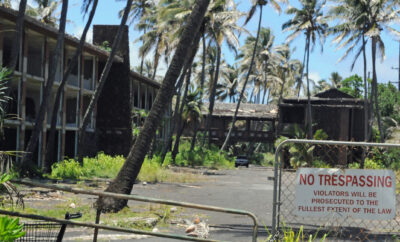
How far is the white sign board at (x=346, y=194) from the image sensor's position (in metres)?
5.58

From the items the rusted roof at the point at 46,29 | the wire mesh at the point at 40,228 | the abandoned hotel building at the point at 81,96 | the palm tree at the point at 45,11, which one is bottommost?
the wire mesh at the point at 40,228

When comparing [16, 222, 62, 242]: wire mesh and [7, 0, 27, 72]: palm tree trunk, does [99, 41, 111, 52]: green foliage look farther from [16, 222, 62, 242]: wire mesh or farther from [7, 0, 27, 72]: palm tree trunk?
[16, 222, 62, 242]: wire mesh

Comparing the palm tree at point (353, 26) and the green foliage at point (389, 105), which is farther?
the green foliage at point (389, 105)

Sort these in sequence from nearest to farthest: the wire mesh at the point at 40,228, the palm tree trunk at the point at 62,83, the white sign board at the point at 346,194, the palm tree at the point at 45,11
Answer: the wire mesh at the point at 40,228 < the white sign board at the point at 346,194 < the palm tree trunk at the point at 62,83 < the palm tree at the point at 45,11

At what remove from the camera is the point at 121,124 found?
110 ft

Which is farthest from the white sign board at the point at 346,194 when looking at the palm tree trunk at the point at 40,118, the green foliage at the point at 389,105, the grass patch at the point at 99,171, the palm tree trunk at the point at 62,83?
the green foliage at the point at 389,105

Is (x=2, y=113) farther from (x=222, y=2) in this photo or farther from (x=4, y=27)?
(x=222, y=2)

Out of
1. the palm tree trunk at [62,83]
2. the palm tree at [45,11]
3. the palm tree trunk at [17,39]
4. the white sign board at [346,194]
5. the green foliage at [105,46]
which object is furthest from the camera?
the palm tree at [45,11]

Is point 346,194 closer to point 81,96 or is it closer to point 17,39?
point 17,39

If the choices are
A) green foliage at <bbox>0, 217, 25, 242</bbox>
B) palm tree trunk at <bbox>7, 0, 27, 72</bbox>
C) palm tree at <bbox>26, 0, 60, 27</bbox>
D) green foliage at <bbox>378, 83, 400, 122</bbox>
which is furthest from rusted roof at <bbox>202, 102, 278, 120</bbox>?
green foliage at <bbox>0, 217, 25, 242</bbox>

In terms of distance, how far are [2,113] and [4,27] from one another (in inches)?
636

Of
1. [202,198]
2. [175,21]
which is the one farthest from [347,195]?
[175,21]

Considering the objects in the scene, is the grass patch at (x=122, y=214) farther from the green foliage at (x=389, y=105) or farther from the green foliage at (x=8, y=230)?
the green foliage at (x=389, y=105)

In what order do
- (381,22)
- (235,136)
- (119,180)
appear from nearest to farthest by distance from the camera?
(119,180)
(381,22)
(235,136)
